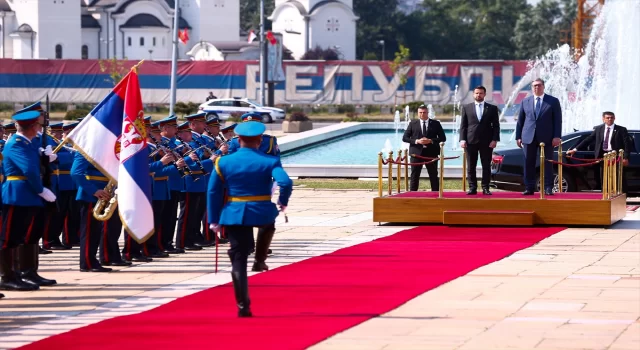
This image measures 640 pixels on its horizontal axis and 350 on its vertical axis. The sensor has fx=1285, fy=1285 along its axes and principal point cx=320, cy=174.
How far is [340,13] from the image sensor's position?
10369 centimetres

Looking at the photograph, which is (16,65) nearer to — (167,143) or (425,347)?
(167,143)

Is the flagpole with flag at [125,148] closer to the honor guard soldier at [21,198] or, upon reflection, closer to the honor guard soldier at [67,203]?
the honor guard soldier at [21,198]

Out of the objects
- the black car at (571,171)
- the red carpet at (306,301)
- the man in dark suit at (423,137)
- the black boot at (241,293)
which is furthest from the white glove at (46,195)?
the black car at (571,171)

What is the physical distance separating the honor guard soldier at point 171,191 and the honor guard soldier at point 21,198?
2.76 m

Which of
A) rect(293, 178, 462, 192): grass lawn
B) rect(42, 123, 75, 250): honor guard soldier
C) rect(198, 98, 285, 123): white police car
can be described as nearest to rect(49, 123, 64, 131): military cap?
rect(42, 123, 75, 250): honor guard soldier

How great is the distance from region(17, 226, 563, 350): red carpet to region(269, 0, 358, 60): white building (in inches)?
3426

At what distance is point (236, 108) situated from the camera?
60.0 meters

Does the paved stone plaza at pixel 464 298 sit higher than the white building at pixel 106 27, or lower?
lower

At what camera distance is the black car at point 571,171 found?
20938mm

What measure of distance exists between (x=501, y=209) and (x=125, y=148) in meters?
7.09

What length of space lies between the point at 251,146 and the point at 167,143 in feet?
16.1

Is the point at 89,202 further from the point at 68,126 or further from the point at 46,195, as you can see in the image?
the point at 68,126

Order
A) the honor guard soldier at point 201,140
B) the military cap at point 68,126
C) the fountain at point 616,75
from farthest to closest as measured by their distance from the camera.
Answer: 1. the fountain at point 616,75
2. the honor guard soldier at point 201,140
3. the military cap at point 68,126

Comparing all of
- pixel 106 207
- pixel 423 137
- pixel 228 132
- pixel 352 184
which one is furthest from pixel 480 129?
pixel 352 184
